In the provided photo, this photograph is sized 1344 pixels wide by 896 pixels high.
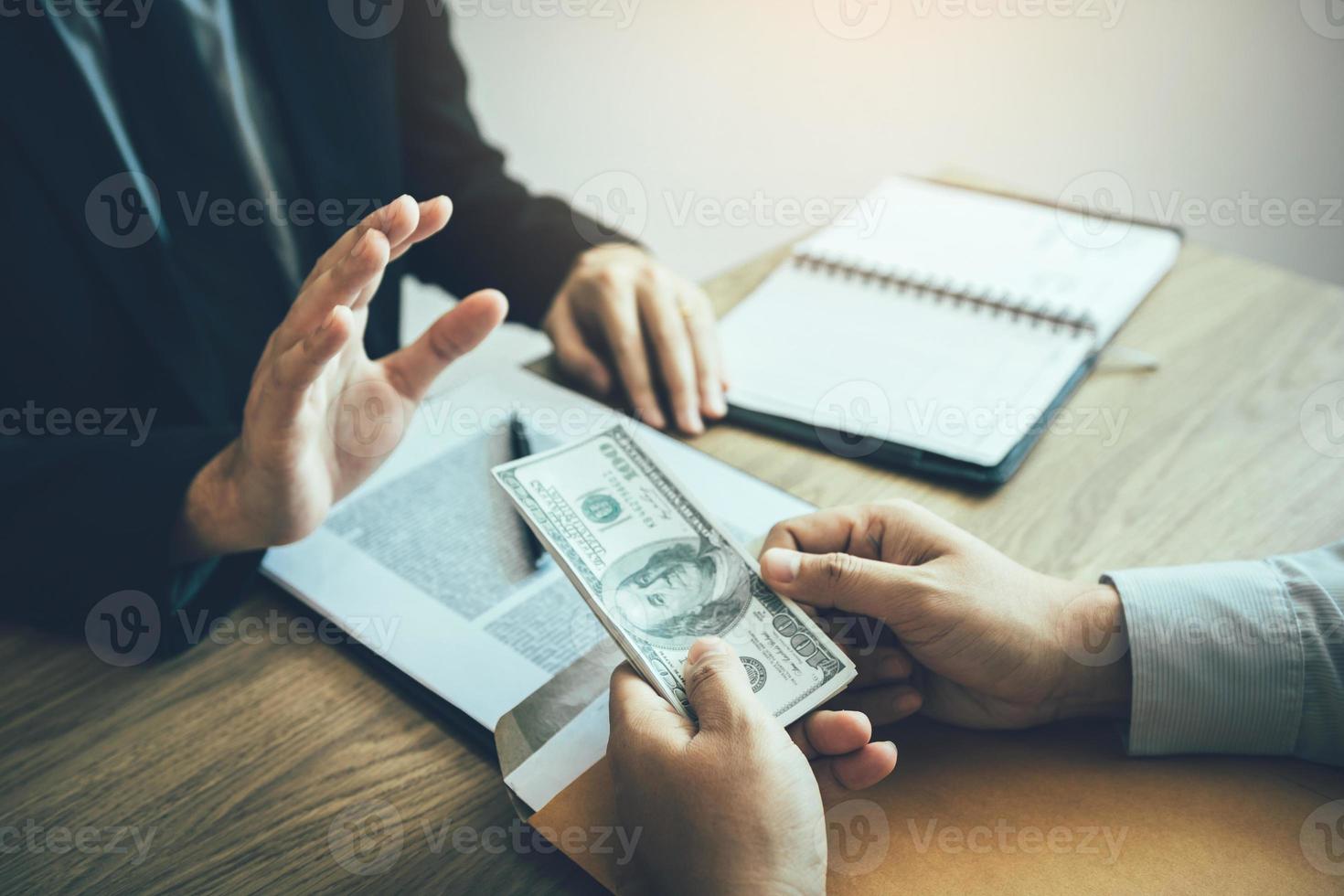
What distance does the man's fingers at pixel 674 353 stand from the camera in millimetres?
973

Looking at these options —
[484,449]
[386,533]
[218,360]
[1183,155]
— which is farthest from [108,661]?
[1183,155]

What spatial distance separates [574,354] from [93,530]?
52 cm

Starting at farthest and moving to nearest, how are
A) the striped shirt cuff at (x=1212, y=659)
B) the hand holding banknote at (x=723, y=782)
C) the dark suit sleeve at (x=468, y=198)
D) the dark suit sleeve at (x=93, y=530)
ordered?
Answer: the dark suit sleeve at (x=468, y=198), the dark suit sleeve at (x=93, y=530), the striped shirt cuff at (x=1212, y=659), the hand holding banknote at (x=723, y=782)

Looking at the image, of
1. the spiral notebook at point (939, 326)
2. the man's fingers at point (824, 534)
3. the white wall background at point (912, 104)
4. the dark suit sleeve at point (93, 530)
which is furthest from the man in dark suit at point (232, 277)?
the white wall background at point (912, 104)

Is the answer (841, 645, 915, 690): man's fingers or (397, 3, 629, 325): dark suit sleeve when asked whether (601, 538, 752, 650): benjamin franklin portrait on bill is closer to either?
(841, 645, 915, 690): man's fingers

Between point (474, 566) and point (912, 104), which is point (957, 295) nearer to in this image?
point (474, 566)

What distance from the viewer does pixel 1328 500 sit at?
828mm

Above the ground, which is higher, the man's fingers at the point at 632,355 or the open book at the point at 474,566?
the man's fingers at the point at 632,355

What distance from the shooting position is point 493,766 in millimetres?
646

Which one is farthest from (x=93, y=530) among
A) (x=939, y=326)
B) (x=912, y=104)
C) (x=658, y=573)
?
(x=912, y=104)

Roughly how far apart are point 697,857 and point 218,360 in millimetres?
938

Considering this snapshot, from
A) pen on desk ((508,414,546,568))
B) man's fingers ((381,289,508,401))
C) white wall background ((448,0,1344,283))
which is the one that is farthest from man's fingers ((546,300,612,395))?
white wall background ((448,0,1344,283))

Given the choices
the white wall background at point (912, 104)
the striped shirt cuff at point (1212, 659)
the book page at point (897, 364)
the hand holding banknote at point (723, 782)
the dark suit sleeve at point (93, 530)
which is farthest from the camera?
the white wall background at point (912, 104)

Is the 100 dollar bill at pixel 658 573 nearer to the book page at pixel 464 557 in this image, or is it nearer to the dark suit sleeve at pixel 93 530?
the book page at pixel 464 557
